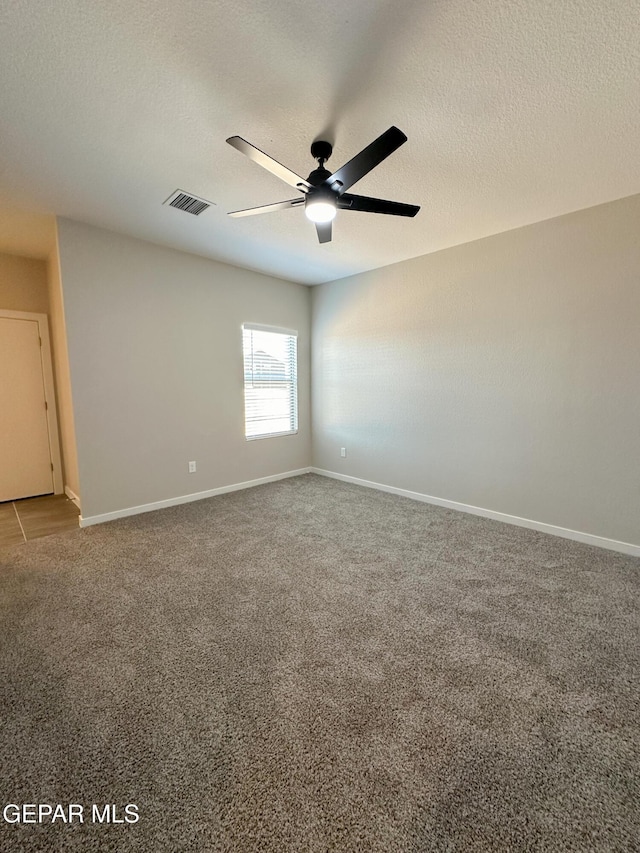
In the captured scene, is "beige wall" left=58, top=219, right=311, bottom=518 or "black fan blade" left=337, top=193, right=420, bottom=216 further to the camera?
"beige wall" left=58, top=219, right=311, bottom=518

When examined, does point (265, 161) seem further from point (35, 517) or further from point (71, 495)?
point (71, 495)

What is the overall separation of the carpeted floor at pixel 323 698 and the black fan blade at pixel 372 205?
2325 millimetres

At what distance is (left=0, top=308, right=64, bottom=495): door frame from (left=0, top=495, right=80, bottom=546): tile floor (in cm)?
27

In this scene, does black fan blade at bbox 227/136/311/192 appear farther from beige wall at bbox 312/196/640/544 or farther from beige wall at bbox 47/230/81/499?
beige wall at bbox 47/230/81/499

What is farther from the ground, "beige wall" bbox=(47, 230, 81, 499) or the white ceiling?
the white ceiling

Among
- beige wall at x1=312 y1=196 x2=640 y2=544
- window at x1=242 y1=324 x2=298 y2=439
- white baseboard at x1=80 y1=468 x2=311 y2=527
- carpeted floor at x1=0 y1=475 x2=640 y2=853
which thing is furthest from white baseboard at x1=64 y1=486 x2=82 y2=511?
beige wall at x1=312 y1=196 x2=640 y2=544

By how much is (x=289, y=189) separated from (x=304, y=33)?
42.3 inches

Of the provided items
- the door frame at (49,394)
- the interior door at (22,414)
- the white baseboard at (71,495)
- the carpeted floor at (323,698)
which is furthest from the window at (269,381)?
the interior door at (22,414)

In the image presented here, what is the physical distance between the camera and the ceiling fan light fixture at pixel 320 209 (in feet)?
6.23

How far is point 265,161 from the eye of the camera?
5.62 ft

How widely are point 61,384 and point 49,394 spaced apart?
1.50 feet

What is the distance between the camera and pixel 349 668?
162 centimetres

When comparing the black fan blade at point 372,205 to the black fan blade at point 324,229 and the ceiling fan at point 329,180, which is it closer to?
the ceiling fan at point 329,180

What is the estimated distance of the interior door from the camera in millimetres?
3799
